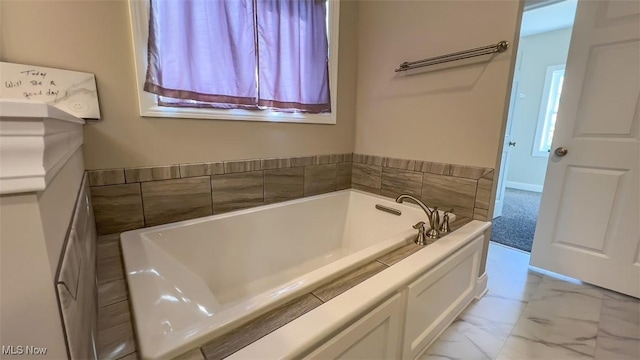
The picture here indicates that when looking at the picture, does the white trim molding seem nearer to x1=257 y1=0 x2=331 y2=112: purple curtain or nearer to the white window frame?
the white window frame

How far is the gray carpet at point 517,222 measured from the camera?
2.58 m

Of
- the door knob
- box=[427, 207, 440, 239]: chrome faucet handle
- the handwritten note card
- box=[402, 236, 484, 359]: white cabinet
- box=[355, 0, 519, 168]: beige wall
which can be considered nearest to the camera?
the handwritten note card

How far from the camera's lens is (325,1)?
6.10ft

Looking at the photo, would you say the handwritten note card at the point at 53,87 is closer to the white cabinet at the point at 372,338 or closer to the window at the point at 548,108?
the white cabinet at the point at 372,338

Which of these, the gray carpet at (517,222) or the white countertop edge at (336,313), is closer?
the white countertop edge at (336,313)

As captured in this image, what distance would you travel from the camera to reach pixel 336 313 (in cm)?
77

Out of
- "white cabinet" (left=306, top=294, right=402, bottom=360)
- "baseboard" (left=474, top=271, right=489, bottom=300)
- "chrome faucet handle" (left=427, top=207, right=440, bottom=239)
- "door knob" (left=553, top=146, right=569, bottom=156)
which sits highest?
"door knob" (left=553, top=146, right=569, bottom=156)

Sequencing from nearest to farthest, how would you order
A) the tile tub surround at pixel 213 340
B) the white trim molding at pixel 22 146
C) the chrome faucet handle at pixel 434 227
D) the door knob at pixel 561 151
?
the white trim molding at pixel 22 146 < the tile tub surround at pixel 213 340 < the chrome faucet handle at pixel 434 227 < the door knob at pixel 561 151

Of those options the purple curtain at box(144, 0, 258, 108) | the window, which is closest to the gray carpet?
the window

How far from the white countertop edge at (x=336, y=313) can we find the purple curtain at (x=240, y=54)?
4.02ft

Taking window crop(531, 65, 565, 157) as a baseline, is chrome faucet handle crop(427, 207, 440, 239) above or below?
below

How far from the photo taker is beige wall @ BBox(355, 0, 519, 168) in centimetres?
150

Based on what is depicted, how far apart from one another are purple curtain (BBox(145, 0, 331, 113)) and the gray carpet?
2276 millimetres

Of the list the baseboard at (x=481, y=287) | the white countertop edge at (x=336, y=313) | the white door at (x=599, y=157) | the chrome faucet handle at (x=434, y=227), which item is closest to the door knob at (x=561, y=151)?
the white door at (x=599, y=157)
